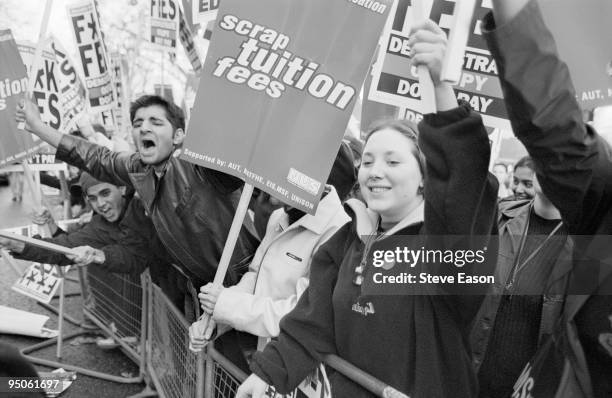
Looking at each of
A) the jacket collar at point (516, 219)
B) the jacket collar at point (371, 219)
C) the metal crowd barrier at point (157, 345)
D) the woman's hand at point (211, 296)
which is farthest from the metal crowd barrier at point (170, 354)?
the jacket collar at point (516, 219)

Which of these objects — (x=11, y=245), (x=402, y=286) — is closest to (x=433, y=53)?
(x=402, y=286)

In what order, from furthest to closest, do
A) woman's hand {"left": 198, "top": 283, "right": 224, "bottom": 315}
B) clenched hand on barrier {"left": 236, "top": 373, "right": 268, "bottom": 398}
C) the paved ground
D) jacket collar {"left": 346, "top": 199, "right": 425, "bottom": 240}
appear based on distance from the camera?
the paved ground
woman's hand {"left": 198, "top": 283, "right": 224, "bottom": 315}
clenched hand on barrier {"left": 236, "top": 373, "right": 268, "bottom": 398}
jacket collar {"left": 346, "top": 199, "right": 425, "bottom": 240}

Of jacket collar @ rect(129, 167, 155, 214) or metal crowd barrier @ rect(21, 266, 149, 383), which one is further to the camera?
metal crowd barrier @ rect(21, 266, 149, 383)

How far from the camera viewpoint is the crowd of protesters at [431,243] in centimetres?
120

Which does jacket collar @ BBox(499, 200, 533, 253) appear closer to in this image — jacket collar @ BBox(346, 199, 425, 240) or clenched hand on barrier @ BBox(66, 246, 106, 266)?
jacket collar @ BBox(346, 199, 425, 240)

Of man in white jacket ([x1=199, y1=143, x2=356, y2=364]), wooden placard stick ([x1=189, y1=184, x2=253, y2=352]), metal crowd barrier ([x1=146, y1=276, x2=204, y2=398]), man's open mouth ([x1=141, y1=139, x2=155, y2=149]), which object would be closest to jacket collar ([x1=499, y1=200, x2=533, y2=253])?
man in white jacket ([x1=199, y1=143, x2=356, y2=364])

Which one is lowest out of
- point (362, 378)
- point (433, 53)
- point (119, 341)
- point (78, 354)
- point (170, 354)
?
point (78, 354)

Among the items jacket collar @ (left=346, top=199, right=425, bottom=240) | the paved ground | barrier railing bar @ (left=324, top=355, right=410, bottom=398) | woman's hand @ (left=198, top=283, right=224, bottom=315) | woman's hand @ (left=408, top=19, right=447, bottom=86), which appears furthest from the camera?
the paved ground

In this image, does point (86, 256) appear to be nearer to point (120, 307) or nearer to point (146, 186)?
point (120, 307)

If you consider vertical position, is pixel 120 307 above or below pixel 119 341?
above

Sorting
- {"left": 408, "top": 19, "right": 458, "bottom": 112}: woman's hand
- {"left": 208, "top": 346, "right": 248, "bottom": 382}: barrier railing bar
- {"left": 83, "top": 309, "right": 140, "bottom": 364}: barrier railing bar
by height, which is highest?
{"left": 408, "top": 19, "right": 458, "bottom": 112}: woman's hand

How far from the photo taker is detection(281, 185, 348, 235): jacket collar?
226cm

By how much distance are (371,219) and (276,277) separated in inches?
24.5

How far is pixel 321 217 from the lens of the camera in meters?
2.29
